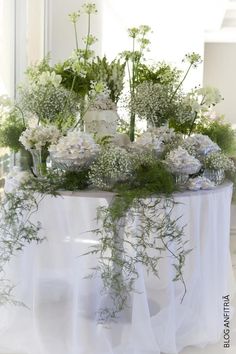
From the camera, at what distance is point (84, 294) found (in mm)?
2619

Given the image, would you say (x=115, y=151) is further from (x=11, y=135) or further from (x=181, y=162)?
(x=11, y=135)

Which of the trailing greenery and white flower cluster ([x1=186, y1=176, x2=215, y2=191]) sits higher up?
white flower cluster ([x1=186, y1=176, x2=215, y2=191])

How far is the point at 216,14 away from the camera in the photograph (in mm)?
7164

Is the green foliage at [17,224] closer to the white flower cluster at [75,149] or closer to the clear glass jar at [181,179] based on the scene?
the white flower cluster at [75,149]

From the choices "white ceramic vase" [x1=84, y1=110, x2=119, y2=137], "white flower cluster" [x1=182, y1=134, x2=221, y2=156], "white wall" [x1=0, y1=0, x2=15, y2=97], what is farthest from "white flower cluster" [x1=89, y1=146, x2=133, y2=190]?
"white wall" [x1=0, y1=0, x2=15, y2=97]

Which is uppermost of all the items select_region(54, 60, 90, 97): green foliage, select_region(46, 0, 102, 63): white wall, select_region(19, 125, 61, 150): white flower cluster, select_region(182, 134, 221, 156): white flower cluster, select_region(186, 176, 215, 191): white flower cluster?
select_region(46, 0, 102, 63): white wall

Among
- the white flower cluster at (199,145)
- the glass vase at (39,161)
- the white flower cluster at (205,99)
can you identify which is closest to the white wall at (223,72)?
the white flower cluster at (205,99)

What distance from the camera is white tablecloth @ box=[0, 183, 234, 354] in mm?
2584

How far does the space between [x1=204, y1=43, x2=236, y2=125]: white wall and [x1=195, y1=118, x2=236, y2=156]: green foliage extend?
6.33 meters

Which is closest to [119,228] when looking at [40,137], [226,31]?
[40,137]

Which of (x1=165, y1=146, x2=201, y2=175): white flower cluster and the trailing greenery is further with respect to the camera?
(x1=165, y1=146, x2=201, y2=175): white flower cluster

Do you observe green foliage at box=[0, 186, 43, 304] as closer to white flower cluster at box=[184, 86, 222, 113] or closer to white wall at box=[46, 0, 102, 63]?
white flower cluster at box=[184, 86, 222, 113]

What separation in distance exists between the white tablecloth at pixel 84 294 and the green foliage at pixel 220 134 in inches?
28.4

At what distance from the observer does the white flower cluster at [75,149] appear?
258cm
